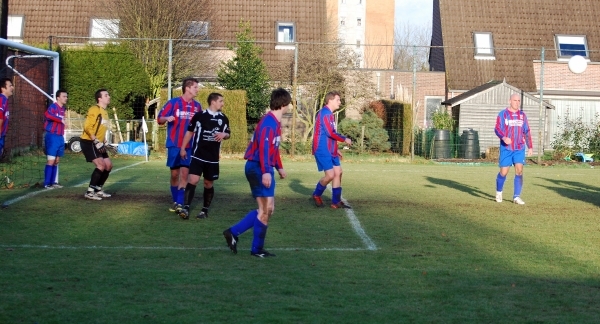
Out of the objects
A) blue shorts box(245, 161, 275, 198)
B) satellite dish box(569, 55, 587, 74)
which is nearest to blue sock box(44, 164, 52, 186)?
blue shorts box(245, 161, 275, 198)

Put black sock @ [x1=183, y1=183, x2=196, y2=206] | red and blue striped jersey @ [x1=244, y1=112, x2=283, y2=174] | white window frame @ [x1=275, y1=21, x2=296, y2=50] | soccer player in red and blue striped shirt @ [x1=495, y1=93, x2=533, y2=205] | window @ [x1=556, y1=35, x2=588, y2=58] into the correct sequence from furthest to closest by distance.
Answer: window @ [x1=556, y1=35, x2=588, y2=58] < white window frame @ [x1=275, y1=21, x2=296, y2=50] < soccer player in red and blue striped shirt @ [x1=495, y1=93, x2=533, y2=205] < black sock @ [x1=183, y1=183, x2=196, y2=206] < red and blue striped jersey @ [x1=244, y1=112, x2=283, y2=174]

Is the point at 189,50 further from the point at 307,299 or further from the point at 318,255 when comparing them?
the point at 307,299

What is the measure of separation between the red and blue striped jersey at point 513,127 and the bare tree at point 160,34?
16447mm

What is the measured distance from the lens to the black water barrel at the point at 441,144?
80.8ft

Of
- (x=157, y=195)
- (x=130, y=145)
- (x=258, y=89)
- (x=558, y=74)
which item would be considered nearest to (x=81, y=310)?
(x=157, y=195)

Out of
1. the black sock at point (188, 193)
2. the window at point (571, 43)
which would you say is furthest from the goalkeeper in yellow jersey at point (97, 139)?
the window at point (571, 43)

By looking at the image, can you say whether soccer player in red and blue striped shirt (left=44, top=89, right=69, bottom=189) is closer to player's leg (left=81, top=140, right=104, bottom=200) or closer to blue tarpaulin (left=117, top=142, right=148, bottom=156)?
player's leg (left=81, top=140, right=104, bottom=200)

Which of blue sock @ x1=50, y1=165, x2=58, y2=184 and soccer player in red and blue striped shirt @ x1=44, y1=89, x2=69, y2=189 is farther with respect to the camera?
blue sock @ x1=50, y1=165, x2=58, y2=184

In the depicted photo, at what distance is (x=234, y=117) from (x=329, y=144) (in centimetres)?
1196

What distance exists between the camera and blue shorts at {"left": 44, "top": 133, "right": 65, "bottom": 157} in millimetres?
13827

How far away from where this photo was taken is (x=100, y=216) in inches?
431

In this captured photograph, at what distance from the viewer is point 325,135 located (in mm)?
12141

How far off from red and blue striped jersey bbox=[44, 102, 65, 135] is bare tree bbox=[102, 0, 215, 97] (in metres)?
13.5

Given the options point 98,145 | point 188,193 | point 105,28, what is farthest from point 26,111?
point 105,28
